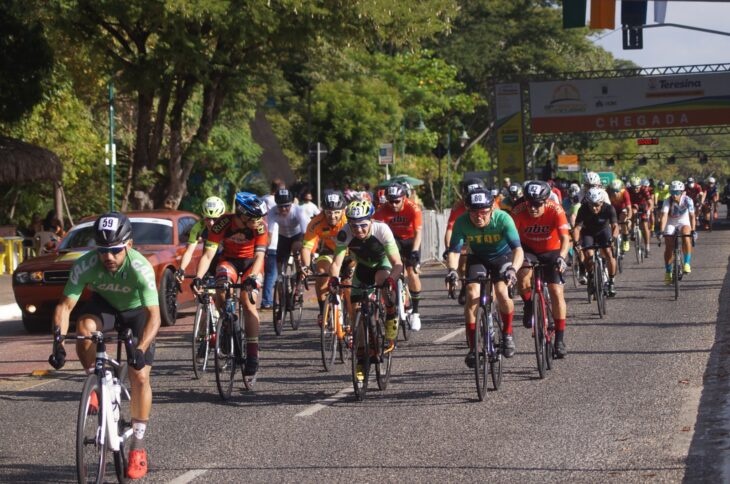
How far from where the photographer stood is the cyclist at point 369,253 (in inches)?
480

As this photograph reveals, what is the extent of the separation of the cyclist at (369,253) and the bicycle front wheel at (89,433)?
14.7 feet

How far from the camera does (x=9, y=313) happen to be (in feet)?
70.2

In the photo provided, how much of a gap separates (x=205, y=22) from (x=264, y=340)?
12.2 meters

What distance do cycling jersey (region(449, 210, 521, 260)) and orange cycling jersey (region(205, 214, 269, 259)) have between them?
183 cm

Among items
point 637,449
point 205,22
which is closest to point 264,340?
point 637,449

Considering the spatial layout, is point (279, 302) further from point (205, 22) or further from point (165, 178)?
point (165, 178)

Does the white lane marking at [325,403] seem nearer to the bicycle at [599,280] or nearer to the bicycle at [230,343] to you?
the bicycle at [230,343]

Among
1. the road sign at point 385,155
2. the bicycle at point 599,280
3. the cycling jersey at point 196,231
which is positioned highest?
the road sign at point 385,155

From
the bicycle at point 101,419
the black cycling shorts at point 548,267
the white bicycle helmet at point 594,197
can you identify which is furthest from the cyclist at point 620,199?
the bicycle at point 101,419

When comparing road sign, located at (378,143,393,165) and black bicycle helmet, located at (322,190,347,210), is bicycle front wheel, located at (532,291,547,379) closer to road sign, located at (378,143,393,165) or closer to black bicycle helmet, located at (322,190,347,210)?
black bicycle helmet, located at (322,190,347,210)

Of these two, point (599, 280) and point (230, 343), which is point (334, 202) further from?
point (599, 280)

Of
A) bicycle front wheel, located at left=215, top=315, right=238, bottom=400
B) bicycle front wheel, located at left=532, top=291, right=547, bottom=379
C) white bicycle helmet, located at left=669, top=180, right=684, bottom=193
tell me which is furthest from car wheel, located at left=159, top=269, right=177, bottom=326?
white bicycle helmet, located at left=669, top=180, right=684, bottom=193

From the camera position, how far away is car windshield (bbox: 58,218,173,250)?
63.5 ft

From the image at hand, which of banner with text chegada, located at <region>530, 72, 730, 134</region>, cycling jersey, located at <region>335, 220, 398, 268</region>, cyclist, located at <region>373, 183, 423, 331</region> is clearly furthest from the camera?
banner with text chegada, located at <region>530, 72, 730, 134</region>
